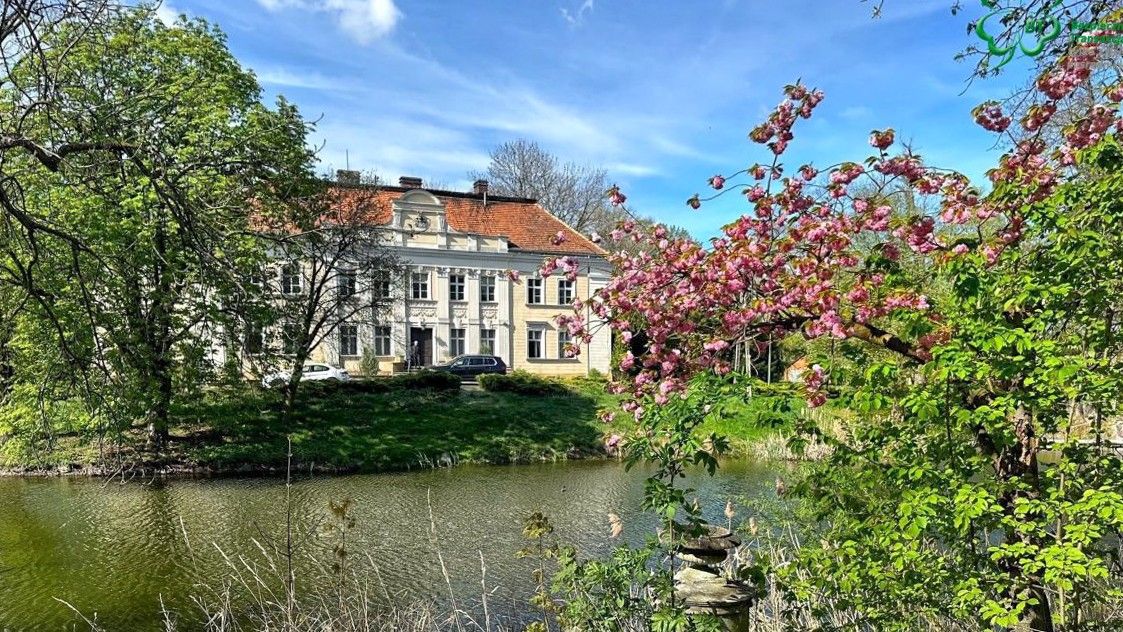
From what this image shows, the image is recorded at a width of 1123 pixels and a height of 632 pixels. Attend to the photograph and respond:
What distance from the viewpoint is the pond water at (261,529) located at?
7.57 metres

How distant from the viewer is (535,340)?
111 feet

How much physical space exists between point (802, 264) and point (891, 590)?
1.63 meters

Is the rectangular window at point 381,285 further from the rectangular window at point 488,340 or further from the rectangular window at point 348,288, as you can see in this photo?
the rectangular window at point 488,340

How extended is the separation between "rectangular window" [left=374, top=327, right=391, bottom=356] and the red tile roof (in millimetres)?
5344

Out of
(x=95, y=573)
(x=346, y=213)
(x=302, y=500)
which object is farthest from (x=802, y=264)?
(x=346, y=213)

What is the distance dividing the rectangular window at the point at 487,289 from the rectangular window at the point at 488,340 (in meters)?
1.29

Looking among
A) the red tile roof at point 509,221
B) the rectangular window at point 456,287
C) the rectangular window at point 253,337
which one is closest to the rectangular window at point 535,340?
the rectangular window at point 456,287

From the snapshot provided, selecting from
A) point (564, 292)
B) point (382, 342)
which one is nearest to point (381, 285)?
point (382, 342)

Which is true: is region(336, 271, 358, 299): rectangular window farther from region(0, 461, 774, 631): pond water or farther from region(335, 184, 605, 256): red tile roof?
region(335, 184, 605, 256): red tile roof

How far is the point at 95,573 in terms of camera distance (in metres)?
8.37

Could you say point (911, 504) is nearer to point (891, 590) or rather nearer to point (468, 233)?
point (891, 590)

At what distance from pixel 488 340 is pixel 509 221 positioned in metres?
5.46

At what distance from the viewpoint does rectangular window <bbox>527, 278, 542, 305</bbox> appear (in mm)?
33875

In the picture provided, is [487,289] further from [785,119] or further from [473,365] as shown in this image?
[785,119]
